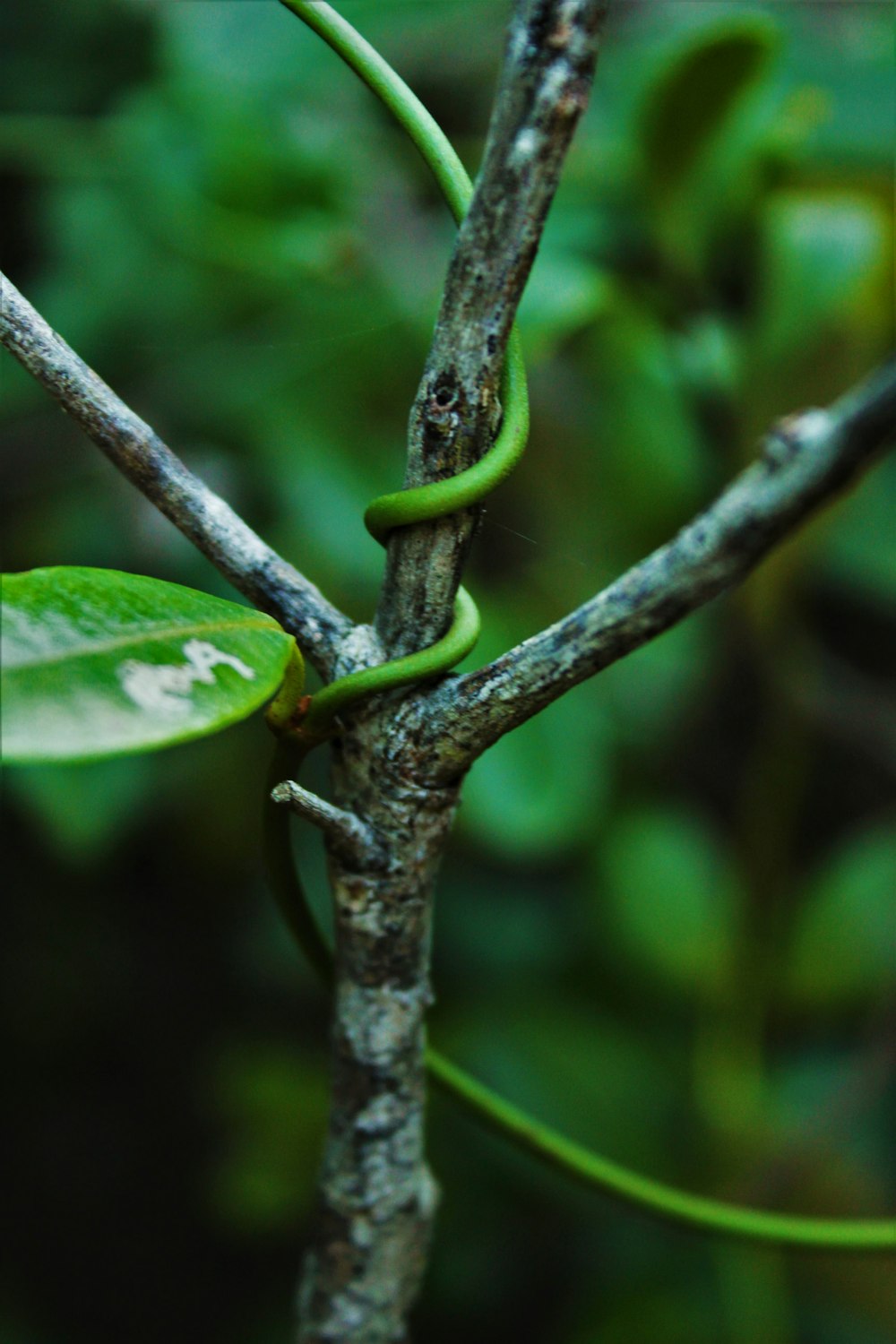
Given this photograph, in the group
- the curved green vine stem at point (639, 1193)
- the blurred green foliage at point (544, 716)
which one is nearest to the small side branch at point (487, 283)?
the curved green vine stem at point (639, 1193)

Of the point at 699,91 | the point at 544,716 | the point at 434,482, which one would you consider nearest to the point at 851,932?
the point at 544,716

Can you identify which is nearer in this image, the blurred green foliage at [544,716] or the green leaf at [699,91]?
the green leaf at [699,91]

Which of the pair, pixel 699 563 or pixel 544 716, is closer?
pixel 699 563

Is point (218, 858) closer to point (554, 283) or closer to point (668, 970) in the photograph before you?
point (668, 970)

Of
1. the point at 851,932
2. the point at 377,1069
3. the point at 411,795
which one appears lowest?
the point at 851,932

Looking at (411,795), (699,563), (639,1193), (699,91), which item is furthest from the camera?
(699,91)

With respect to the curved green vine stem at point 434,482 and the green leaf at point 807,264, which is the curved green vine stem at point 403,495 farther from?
the green leaf at point 807,264

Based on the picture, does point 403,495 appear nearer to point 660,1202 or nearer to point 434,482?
point 434,482
